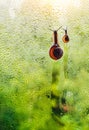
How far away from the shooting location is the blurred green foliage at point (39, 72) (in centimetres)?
258

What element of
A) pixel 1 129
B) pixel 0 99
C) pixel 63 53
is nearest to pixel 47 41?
pixel 63 53

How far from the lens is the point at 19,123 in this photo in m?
2.58

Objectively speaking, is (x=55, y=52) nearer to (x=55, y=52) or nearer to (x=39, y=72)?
(x=55, y=52)

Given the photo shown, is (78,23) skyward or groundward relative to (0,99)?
skyward

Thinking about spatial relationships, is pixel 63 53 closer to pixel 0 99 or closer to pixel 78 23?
pixel 78 23

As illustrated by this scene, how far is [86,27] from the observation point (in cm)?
265

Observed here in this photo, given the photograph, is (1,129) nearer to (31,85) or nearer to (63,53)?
(31,85)

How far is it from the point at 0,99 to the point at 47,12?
0.66 metres

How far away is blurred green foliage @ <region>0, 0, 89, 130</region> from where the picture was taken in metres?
2.58

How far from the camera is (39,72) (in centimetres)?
261

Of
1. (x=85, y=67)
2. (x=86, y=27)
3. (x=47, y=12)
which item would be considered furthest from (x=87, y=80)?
(x=47, y=12)

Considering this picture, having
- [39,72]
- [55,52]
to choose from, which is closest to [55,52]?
[55,52]

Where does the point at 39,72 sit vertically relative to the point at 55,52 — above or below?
below

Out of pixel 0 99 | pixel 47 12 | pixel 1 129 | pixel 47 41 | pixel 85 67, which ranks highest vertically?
pixel 47 12
